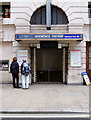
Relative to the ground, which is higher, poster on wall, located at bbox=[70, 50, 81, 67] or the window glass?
the window glass

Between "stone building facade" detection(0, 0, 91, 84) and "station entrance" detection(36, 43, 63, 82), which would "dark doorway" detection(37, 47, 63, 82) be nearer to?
"station entrance" detection(36, 43, 63, 82)

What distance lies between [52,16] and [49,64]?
394cm

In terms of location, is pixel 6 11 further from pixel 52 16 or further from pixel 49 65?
pixel 49 65

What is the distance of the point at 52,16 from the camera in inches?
360

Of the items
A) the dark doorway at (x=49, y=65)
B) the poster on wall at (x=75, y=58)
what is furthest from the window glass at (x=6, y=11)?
the poster on wall at (x=75, y=58)

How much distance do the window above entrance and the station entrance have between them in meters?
2.11

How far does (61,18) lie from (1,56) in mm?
5073

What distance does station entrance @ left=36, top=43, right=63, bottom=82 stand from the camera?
1037cm

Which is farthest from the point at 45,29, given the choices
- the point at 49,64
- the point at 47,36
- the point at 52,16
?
the point at 49,64

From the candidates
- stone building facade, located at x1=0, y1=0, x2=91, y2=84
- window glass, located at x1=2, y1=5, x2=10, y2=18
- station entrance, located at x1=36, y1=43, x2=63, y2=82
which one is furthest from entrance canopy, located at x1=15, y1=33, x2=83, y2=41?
window glass, located at x1=2, y1=5, x2=10, y2=18

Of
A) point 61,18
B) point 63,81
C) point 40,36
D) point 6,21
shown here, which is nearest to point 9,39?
point 6,21

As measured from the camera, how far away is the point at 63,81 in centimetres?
966

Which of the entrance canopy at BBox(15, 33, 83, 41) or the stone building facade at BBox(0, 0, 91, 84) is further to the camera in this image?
the stone building facade at BBox(0, 0, 91, 84)

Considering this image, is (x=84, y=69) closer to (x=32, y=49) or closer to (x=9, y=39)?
(x=32, y=49)
